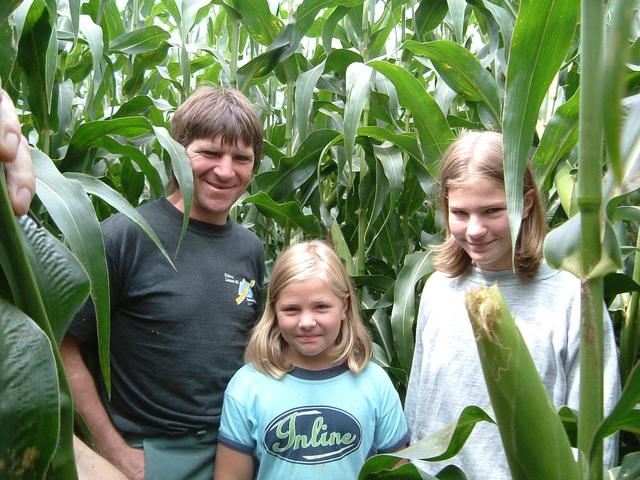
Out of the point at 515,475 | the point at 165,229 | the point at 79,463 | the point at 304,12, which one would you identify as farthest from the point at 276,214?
the point at 515,475

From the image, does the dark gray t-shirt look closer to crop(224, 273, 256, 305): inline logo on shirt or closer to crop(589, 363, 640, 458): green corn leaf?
crop(224, 273, 256, 305): inline logo on shirt

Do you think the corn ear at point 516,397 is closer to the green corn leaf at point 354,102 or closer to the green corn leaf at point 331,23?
the green corn leaf at point 354,102

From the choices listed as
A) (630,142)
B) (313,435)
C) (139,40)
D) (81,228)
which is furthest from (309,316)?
(139,40)

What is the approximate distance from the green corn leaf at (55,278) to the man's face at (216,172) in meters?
0.83

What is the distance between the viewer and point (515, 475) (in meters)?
0.44

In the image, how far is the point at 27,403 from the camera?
336 mm

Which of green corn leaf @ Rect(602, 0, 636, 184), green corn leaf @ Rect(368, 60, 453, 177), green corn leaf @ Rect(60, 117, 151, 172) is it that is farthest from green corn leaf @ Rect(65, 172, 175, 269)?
green corn leaf @ Rect(602, 0, 636, 184)

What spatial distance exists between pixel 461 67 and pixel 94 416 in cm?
86

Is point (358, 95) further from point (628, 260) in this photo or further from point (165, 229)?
point (628, 260)

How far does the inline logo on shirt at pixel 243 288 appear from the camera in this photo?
1.29 meters

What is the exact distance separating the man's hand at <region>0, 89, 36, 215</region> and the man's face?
2.83 ft

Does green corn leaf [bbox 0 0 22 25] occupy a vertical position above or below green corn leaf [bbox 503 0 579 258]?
above

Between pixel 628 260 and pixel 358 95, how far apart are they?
0.64 meters

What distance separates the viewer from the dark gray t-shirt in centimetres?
119
